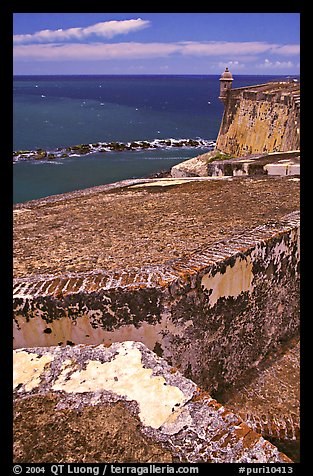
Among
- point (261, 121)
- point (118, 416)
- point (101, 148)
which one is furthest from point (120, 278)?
point (101, 148)

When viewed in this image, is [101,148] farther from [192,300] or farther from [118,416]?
[118,416]

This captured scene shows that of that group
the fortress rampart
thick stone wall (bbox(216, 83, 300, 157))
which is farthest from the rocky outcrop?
the fortress rampart

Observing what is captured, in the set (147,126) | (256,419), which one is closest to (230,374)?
(256,419)

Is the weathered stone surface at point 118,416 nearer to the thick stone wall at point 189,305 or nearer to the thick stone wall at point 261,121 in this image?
the thick stone wall at point 189,305

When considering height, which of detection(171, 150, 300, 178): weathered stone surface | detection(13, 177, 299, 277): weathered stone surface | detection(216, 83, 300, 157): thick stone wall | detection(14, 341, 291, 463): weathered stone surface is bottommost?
detection(14, 341, 291, 463): weathered stone surface

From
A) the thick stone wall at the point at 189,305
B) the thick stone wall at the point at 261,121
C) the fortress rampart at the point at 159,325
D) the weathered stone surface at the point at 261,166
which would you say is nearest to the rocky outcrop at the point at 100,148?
the thick stone wall at the point at 261,121

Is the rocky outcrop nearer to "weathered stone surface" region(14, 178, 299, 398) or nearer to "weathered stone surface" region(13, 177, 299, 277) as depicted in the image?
"weathered stone surface" region(13, 177, 299, 277)
